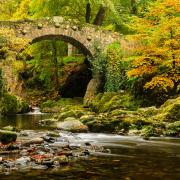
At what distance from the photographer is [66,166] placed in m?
8.97

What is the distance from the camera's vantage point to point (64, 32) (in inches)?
1156

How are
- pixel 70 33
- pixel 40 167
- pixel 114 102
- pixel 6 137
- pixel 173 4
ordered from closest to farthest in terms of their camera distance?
pixel 40 167 < pixel 6 137 < pixel 173 4 < pixel 114 102 < pixel 70 33

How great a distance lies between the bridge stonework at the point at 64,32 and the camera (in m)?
28.2

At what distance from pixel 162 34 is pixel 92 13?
12.7 m

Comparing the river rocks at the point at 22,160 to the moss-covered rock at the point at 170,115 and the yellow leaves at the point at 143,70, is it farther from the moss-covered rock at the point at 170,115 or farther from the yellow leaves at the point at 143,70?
the yellow leaves at the point at 143,70

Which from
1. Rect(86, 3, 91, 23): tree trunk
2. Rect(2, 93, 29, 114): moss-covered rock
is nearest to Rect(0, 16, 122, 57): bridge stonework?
Rect(86, 3, 91, 23): tree trunk

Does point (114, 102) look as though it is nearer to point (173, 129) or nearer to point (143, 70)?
point (143, 70)

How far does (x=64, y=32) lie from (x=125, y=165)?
68.7 feet

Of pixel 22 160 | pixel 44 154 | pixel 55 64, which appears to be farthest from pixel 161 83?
pixel 22 160

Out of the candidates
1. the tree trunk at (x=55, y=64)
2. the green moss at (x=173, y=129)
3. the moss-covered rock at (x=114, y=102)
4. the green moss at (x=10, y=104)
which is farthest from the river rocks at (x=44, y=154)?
the tree trunk at (x=55, y=64)

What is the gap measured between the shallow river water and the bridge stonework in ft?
54.5

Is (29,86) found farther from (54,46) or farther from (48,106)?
(48,106)

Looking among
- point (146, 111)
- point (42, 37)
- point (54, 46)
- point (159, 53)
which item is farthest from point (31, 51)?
point (146, 111)

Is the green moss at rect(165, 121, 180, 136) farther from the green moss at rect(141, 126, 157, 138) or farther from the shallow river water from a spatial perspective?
the shallow river water
